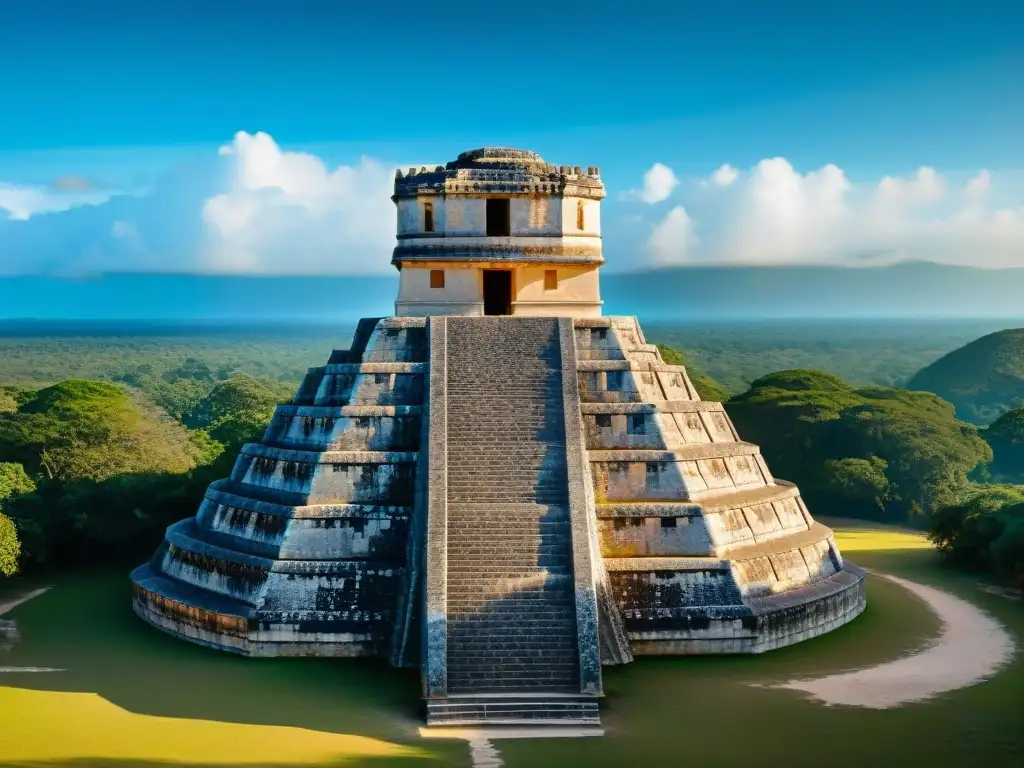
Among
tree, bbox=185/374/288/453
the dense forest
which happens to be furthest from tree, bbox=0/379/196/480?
tree, bbox=185/374/288/453

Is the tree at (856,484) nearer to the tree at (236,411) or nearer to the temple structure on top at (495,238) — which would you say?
the tree at (236,411)

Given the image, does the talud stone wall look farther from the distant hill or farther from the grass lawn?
the distant hill

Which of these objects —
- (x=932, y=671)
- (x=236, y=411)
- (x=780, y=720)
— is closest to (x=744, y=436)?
(x=236, y=411)

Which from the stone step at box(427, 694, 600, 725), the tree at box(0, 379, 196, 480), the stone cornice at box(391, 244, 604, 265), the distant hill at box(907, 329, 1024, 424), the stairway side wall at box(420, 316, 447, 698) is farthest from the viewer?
the distant hill at box(907, 329, 1024, 424)

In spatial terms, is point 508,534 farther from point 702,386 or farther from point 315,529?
point 702,386

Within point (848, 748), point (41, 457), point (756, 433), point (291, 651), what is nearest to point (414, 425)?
point (291, 651)
